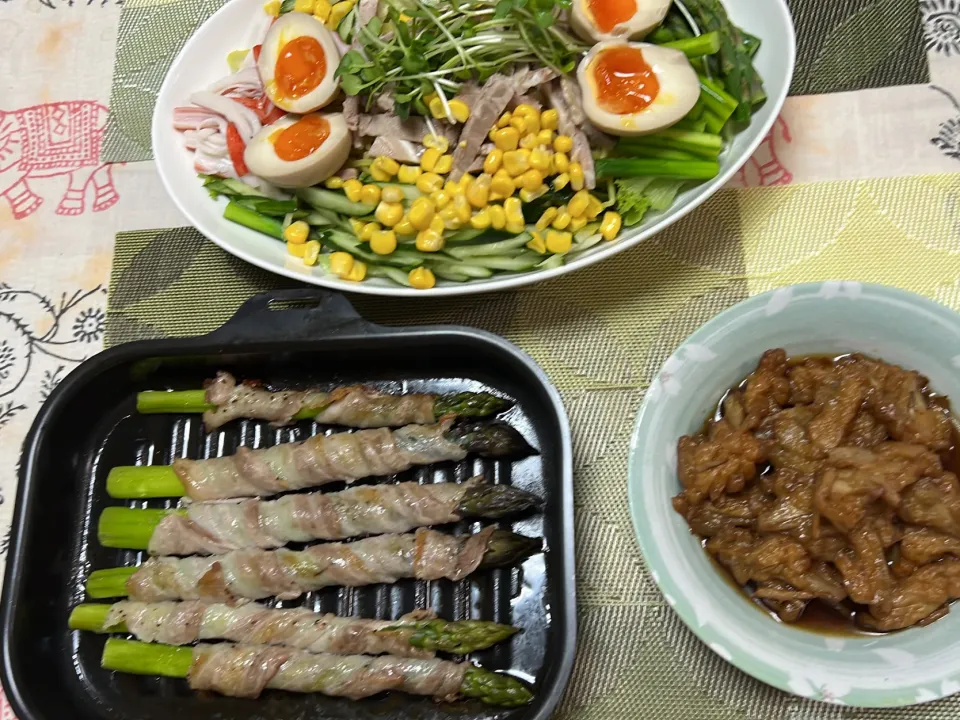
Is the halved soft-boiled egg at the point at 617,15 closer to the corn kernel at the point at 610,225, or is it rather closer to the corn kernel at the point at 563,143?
the corn kernel at the point at 563,143

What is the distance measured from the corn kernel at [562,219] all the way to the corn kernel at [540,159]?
0.13m

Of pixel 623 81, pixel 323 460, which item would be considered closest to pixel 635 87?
pixel 623 81

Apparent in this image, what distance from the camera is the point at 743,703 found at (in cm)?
184

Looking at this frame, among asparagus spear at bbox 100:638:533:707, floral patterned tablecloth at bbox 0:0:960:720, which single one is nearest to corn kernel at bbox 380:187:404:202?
floral patterned tablecloth at bbox 0:0:960:720

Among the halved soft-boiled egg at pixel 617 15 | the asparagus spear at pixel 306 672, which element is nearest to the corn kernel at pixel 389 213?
the halved soft-boiled egg at pixel 617 15

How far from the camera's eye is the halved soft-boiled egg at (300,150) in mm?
2125

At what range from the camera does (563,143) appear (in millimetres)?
2074

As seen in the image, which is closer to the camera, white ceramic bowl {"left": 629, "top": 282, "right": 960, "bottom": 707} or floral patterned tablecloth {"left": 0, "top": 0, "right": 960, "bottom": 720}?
white ceramic bowl {"left": 629, "top": 282, "right": 960, "bottom": 707}

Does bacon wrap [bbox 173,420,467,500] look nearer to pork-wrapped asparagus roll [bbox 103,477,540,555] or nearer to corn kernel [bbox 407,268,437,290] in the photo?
pork-wrapped asparagus roll [bbox 103,477,540,555]

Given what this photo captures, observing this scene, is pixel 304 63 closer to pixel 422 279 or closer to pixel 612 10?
pixel 422 279

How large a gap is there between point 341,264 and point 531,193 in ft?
1.96

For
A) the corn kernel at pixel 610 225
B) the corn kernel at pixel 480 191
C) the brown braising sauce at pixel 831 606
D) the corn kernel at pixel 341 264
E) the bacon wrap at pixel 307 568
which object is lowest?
the brown braising sauce at pixel 831 606

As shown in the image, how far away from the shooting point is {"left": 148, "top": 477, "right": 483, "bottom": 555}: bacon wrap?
2020 mm

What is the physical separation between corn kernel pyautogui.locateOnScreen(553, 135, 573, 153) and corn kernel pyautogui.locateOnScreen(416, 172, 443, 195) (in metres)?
0.36
